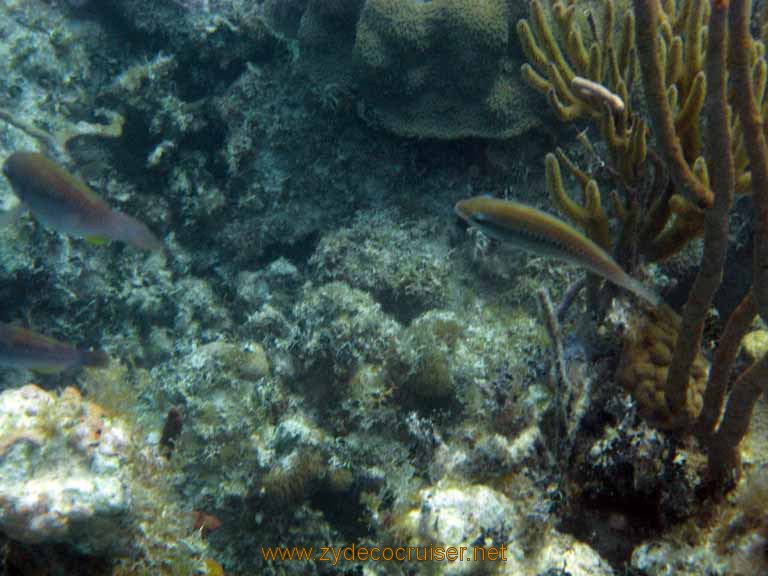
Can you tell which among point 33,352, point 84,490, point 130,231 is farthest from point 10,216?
point 84,490

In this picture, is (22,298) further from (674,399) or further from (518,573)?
(674,399)

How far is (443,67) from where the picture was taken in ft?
15.9

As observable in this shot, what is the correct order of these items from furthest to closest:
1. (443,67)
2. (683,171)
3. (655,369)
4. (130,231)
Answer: (443,67) < (130,231) < (655,369) < (683,171)

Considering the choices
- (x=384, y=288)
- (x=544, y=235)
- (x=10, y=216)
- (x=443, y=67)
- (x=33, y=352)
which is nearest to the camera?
(x=544, y=235)

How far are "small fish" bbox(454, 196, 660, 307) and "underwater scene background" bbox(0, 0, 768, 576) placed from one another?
0.01m

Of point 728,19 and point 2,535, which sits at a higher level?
point 728,19

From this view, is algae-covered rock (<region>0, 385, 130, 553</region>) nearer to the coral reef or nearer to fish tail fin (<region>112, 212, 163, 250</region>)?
the coral reef

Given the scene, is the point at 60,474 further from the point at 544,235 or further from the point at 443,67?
the point at 443,67

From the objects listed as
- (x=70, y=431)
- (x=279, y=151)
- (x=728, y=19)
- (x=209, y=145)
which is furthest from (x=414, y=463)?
(x=209, y=145)

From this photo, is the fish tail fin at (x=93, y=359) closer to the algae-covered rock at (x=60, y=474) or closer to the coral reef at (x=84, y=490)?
the coral reef at (x=84, y=490)

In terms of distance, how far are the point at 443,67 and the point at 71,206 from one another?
3387 millimetres

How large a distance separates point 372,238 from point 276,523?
266cm

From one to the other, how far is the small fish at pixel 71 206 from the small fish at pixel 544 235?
203 cm

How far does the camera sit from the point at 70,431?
106 inches
